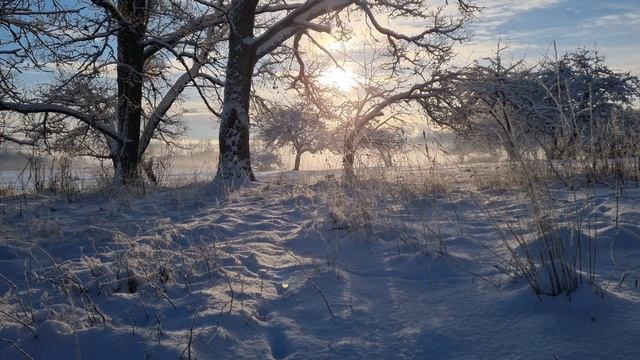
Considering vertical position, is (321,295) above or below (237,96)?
below

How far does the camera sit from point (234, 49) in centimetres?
906

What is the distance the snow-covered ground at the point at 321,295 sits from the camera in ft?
6.82

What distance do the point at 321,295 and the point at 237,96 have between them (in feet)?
22.2

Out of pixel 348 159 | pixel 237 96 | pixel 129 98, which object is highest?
pixel 129 98

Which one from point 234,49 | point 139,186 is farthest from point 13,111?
point 234,49

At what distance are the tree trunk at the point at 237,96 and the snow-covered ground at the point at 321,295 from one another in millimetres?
4307

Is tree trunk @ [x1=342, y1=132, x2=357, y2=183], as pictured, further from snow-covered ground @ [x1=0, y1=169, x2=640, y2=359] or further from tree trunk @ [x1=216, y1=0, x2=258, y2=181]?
snow-covered ground @ [x1=0, y1=169, x2=640, y2=359]

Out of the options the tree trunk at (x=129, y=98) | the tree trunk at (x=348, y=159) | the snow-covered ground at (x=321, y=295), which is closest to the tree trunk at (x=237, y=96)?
the tree trunk at (x=348, y=159)

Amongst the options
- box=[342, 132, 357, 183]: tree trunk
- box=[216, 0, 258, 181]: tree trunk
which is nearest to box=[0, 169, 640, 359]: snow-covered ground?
box=[342, 132, 357, 183]: tree trunk

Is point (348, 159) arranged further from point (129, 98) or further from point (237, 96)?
point (129, 98)

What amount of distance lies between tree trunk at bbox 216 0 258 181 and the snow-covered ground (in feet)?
14.1

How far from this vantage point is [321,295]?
→ 9.01 feet

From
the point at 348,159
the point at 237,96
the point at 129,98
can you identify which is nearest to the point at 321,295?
the point at 348,159

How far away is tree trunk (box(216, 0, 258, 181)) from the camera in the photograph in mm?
8836
